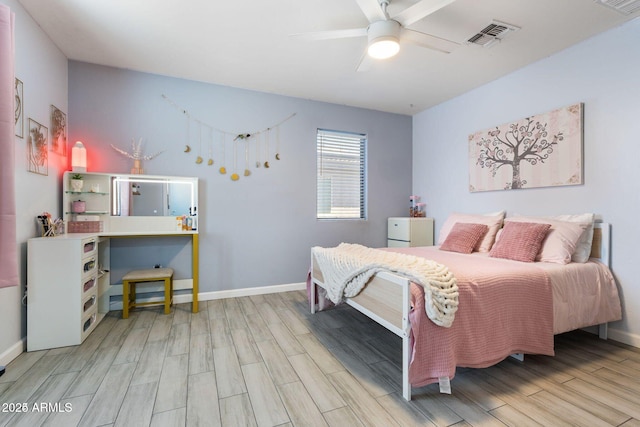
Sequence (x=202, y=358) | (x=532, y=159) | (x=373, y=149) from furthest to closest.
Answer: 1. (x=373, y=149)
2. (x=532, y=159)
3. (x=202, y=358)

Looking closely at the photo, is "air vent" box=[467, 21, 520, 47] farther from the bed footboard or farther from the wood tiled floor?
the wood tiled floor

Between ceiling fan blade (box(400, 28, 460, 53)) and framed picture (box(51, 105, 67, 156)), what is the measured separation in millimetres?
2995

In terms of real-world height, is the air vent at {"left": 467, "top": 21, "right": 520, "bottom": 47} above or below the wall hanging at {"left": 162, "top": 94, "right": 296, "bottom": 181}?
above

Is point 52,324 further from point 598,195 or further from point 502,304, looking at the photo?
point 598,195

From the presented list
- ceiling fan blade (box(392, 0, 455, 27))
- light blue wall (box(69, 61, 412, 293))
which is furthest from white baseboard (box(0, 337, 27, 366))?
ceiling fan blade (box(392, 0, 455, 27))

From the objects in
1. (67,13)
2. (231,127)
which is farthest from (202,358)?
(67,13)

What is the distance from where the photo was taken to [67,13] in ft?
7.17

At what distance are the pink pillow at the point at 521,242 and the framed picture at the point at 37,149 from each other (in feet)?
12.6

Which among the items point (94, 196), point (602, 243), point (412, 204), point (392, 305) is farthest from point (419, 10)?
point (94, 196)

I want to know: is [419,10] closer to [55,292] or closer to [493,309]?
[493,309]

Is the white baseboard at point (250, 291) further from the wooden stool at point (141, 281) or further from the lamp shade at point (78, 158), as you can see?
the lamp shade at point (78, 158)

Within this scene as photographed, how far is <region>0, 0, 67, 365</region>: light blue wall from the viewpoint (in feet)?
6.55

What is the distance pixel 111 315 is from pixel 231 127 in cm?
234

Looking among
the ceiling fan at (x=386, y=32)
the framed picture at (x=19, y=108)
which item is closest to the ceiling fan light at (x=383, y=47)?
the ceiling fan at (x=386, y=32)
